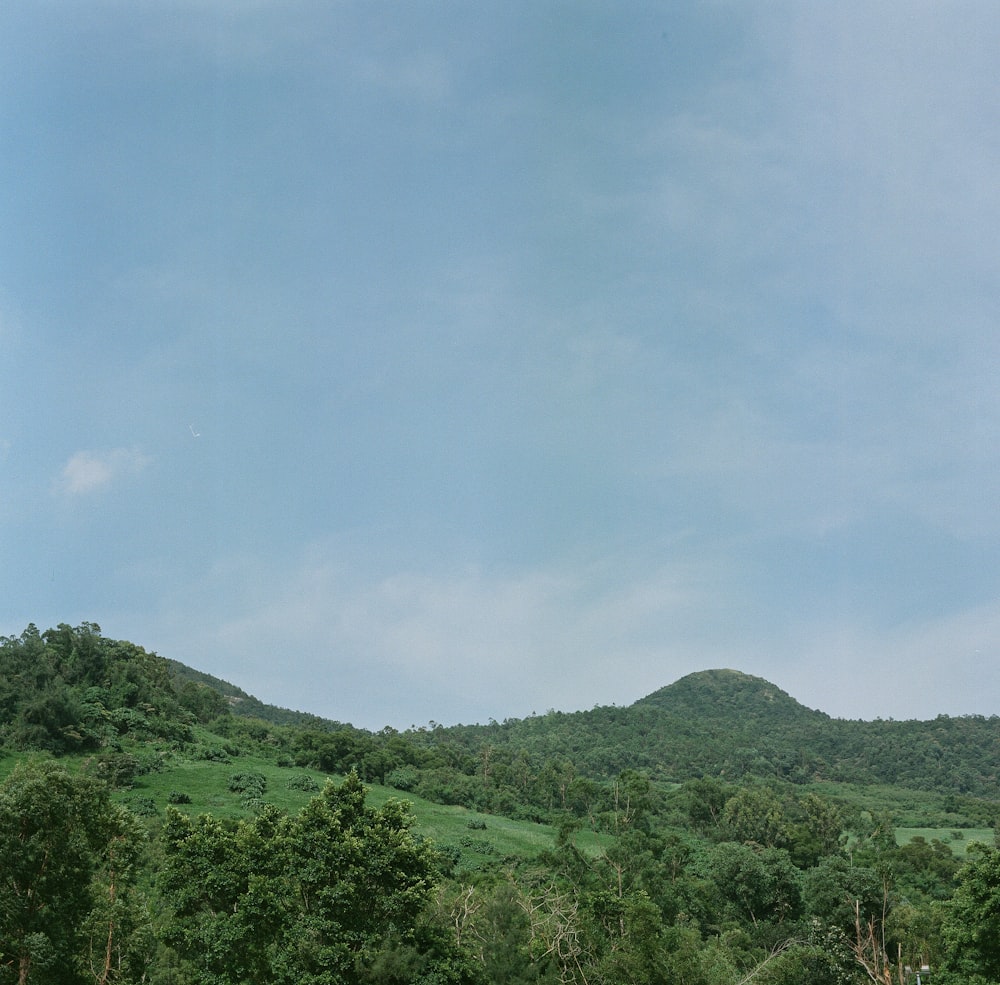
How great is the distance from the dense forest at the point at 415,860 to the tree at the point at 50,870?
7 centimetres

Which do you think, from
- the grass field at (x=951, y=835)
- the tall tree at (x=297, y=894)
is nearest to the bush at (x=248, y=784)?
the tall tree at (x=297, y=894)

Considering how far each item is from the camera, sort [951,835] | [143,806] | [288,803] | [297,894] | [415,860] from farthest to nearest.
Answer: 1. [951,835]
2. [288,803]
3. [143,806]
4. [415,860]
5. [297,894]

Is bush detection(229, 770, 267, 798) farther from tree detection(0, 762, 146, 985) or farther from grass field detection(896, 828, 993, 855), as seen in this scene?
grass field detection(896, 828, 993, 855)

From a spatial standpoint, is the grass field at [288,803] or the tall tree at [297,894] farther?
the grass field at [288,803]

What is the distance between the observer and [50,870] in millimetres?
27781

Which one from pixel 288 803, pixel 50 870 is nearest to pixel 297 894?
pixel 50 870

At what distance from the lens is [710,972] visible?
4028 centimetres

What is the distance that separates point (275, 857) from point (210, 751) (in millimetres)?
64128

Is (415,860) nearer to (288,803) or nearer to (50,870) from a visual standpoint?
(50,870)

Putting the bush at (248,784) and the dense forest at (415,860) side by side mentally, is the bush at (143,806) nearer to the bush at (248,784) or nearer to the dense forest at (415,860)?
the dense forest at (415,860)

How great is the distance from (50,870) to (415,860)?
1172cm

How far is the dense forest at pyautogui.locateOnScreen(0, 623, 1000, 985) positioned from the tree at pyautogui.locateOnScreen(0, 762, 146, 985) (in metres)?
0.07

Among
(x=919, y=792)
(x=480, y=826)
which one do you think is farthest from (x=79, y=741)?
(x=919, y=792)

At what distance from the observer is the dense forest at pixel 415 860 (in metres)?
28.9
